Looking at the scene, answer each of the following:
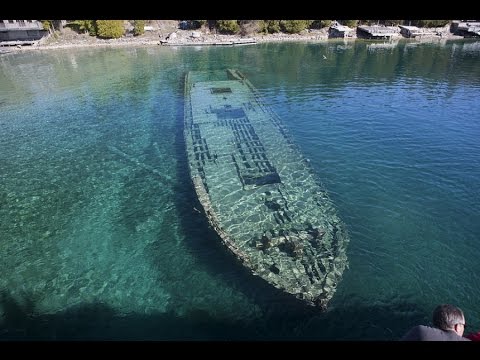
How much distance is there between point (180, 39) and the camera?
309 feet

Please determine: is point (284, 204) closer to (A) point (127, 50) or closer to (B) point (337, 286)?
(B) point (337, 286)

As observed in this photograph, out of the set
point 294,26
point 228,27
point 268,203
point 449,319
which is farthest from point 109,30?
point 449,319

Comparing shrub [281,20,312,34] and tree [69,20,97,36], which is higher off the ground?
tree [69,20,97,36]

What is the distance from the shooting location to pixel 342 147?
1064 inches

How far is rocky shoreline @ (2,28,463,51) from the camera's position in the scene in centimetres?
8856

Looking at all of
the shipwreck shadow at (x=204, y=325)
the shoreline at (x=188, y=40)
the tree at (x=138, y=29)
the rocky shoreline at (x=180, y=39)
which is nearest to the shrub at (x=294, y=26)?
the rocky shoreline at (x=180, y=39)

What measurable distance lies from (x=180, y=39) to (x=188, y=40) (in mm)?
2659

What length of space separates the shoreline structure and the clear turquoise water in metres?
52.8

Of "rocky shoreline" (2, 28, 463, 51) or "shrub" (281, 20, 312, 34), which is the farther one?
"shrub" (281, 20, 312, 34)

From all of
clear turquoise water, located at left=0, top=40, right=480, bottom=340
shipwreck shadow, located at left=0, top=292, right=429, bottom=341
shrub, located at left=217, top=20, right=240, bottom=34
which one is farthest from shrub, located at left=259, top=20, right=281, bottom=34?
shipwreck shadow, located at left=0, top=292, right=429, bottom=341

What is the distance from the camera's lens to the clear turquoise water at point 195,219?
13047mm

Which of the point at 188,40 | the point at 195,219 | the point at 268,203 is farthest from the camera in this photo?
the point at 188,40

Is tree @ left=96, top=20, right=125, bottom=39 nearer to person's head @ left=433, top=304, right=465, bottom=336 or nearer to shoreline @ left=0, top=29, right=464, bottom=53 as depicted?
shoreline @ left=0, top=29, right=464, bottom=53

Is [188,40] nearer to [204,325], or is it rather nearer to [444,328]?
[204,325]
